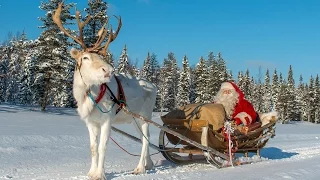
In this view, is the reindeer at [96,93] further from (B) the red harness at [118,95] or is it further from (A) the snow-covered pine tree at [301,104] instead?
(A) the snow-covered pine tree at [301,104]

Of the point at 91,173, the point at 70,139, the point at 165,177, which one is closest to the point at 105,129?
A: the point at 91,173

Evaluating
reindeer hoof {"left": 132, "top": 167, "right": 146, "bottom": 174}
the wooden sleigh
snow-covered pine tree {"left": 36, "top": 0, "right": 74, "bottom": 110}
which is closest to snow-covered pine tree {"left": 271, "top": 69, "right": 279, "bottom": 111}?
snow-covered pine tree {"left": 36, "top": 0, "right": 74, "bottom": 110}

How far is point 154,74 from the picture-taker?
7288 centimetres

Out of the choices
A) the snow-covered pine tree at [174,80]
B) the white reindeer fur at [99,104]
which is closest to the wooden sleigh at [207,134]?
the white reindeer fur at [99,104]

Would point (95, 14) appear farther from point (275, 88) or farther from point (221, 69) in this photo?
point (275, 88)

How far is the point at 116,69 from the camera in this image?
898 centimetres

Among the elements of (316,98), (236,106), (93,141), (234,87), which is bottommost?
(93,141)

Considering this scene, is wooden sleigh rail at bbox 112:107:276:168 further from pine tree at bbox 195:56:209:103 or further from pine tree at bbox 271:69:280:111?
pine tree at bbox 271:69:280:111

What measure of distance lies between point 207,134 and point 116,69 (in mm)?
2686

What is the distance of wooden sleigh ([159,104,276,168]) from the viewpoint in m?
9.31

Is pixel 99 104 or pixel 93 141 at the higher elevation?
pixel 99 104

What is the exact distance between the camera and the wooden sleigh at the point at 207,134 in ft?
30.6

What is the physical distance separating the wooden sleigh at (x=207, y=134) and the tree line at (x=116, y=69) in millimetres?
2588

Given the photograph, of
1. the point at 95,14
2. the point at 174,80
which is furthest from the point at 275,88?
the point at 95,14
